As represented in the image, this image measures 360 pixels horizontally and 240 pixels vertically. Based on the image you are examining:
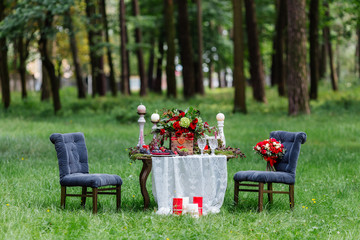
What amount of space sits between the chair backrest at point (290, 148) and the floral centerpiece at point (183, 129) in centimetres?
120

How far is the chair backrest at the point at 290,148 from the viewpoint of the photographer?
833 centimetres

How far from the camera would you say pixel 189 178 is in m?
8.01

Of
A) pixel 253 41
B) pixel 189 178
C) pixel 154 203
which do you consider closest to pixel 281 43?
pixel 253 41

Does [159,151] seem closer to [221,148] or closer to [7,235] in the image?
[221,148]

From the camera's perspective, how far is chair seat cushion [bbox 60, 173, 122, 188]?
7680mm

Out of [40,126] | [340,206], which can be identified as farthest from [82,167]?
[40,126]

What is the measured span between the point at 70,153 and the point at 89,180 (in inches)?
35.0

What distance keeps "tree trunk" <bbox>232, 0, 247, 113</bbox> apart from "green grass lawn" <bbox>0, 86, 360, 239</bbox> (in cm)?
244

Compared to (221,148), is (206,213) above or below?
below

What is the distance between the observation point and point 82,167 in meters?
8.66

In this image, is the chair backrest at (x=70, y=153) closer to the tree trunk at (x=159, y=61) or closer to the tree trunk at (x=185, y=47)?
the tree trunk at (x=185, y=47)

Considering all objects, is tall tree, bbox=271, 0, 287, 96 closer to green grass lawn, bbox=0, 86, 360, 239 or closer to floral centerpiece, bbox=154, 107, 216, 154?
green grass lawn, bbox=0, 86, 360, 239

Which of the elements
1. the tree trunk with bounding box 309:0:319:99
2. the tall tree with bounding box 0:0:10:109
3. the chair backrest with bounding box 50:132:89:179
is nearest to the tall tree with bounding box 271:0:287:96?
the tree trunk with bounding box 309:0:319:99

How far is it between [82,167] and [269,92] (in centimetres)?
2620
